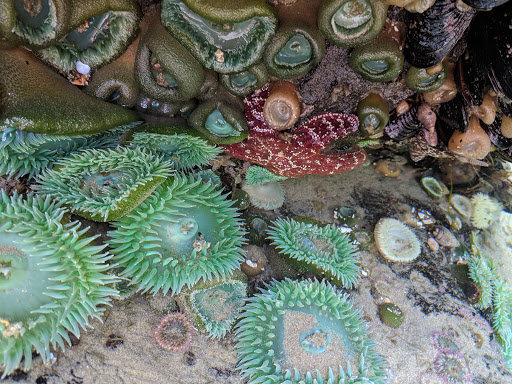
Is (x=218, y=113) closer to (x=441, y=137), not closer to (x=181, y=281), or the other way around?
(x=181, y=281)

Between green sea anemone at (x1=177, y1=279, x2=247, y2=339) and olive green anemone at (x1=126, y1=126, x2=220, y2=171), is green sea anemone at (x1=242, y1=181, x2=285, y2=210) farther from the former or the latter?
green sea anemone at (x1=177, y1=279, x2=247, y2=339)

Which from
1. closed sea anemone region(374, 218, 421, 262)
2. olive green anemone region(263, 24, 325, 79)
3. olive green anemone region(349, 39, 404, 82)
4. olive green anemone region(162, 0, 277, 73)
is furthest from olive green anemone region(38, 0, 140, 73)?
closed sea anemone region(374, 218, 421, 262)

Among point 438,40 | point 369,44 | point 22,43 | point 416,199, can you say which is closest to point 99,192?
point 22,43

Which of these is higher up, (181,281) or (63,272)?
(63,272)

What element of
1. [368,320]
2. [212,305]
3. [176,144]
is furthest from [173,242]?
[368,320]

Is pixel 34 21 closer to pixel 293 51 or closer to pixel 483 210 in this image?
pixel 293 51

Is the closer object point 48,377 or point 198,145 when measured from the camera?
point 48,377
